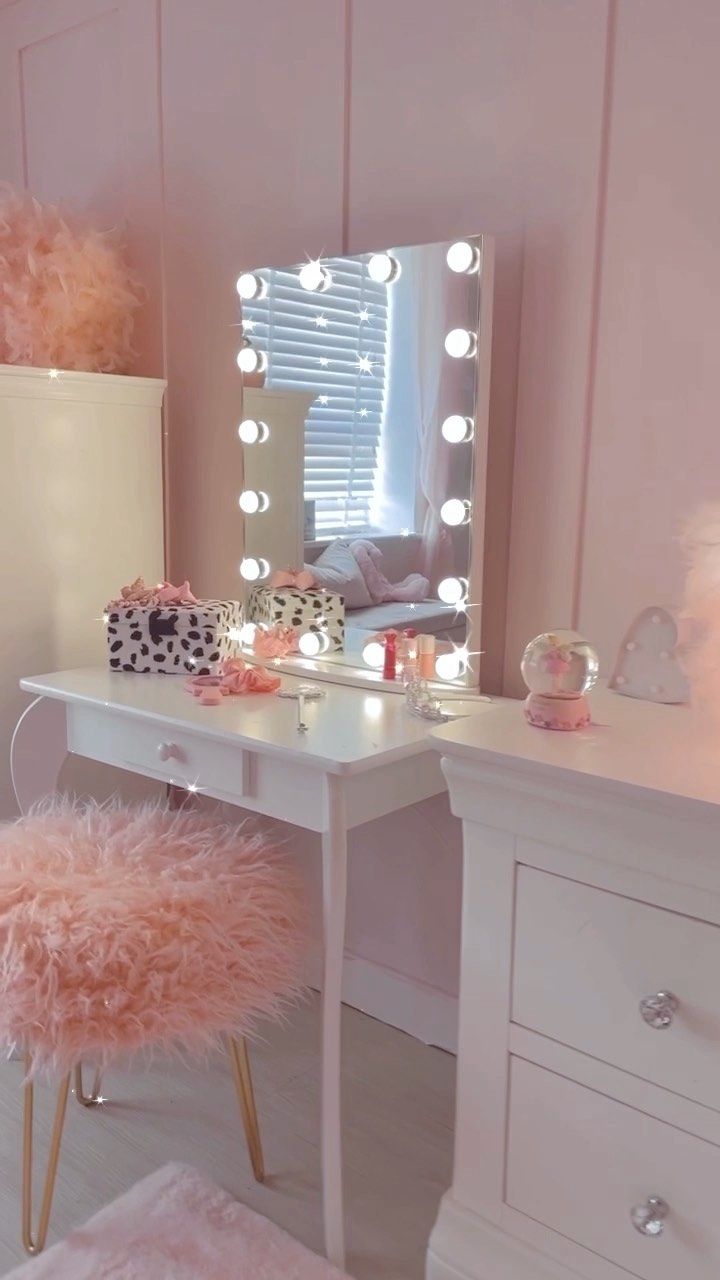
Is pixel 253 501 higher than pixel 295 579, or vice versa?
pixel 253 501

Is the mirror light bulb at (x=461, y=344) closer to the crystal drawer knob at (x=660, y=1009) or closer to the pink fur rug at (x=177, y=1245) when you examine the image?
the crystal drawer knob at (x=660, y=1009)

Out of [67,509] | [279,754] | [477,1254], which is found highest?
[67,509]

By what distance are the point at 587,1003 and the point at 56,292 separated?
68.0 inches

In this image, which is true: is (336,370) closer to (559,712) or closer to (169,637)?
(169,637)

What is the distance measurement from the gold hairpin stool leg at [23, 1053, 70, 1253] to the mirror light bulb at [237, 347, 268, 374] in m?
1.37

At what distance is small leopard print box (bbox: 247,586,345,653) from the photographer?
1929mm

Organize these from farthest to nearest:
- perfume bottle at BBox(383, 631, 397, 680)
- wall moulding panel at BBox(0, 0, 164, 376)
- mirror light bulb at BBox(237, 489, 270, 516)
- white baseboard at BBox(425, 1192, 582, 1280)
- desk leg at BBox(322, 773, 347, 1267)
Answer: wall moulding panel at BBox(0, 0, 164, 376) < mirror light bulb at BBox(237, 489, 270, 516) < perfume bottle at BBox(383, 631, 397, 680) < desk leg at BBox(322, 773, 347, 1267) < white baseboard at BBox(425, 1192, 582, 1280)

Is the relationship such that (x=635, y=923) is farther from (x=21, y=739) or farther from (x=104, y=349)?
(x=104, y=349)

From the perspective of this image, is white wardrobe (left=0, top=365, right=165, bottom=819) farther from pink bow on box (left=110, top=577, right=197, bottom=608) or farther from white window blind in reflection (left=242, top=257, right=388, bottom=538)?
white window blind in reflection (left=242, top=257, right=388, bottom=538)

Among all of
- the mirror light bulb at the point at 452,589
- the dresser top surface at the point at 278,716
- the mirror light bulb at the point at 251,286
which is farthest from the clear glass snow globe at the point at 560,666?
the mirror light bulb at the point at 251,286

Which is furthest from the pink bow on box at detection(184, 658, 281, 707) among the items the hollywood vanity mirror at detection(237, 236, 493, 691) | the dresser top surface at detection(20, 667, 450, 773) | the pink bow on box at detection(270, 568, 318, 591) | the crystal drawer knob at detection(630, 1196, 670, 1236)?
the crystal drawer knob at detection(630, 1196, 670, 1236)

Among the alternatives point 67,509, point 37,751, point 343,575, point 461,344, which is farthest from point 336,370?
point 37,751

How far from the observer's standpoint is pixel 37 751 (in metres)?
1.84

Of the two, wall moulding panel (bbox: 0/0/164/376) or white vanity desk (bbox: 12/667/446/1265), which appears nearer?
white vanity desk (bbox: 12/667/446/1265)
